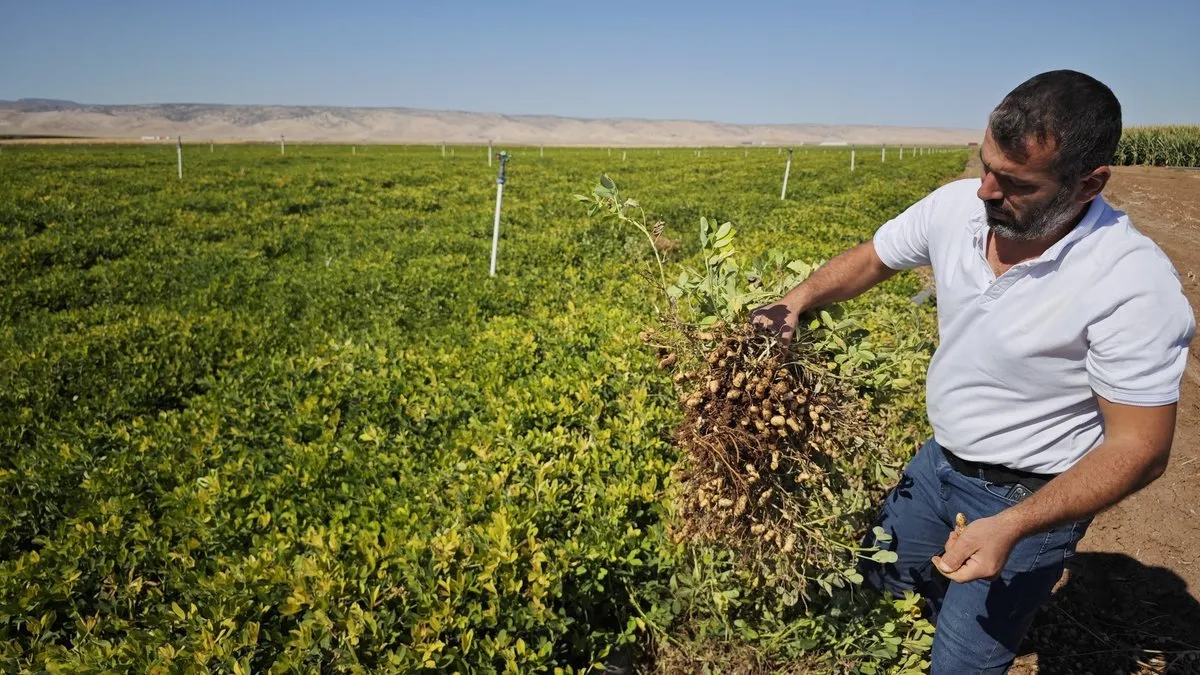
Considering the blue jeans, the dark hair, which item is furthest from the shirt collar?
the blue jeans

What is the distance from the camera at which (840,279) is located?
8.11 ft

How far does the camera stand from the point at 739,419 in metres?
2.25

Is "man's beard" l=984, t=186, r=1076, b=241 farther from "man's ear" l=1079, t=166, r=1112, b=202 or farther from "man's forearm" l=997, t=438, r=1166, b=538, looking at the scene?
"man's forearm" l=997, t=438, r=1166, b=538

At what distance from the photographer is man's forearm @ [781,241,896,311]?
2361 millimetres

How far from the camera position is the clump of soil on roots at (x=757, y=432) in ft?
7.14

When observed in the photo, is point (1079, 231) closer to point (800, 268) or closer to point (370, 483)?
point (800, 268)

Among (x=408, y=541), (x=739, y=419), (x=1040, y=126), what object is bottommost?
(x=408, y=541)

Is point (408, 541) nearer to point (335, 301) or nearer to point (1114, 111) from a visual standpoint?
point (1114, 111)

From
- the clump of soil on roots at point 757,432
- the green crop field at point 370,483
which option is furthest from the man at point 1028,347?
the green crop field at point 370,483

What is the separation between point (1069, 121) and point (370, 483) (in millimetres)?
3585

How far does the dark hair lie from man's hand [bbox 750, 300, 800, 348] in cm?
81

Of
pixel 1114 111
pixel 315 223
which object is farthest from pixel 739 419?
pixel 315 223

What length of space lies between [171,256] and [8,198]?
797 centimetres

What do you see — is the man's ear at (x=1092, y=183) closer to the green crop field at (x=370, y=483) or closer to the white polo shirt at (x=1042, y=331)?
the white polo shirt at (x=1042, y=331)
